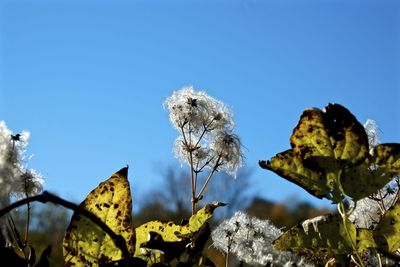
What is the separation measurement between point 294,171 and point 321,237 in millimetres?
95

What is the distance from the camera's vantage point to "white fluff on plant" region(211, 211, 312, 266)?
3.11ft

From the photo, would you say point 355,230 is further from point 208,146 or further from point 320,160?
point 208,146

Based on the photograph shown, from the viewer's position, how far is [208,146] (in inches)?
58.2

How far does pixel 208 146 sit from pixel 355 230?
776 millimetres

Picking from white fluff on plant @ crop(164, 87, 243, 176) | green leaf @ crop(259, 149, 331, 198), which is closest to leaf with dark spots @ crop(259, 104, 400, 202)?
green leaf @ crop(259, 149, 331, 198)

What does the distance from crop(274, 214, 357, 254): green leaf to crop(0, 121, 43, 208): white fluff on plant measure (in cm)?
30

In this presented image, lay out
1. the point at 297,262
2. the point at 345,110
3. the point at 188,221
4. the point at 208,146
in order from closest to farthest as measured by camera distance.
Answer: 1. the point at 345,110
2. the point at 188,221
3. the point at 297,262
4. the point at 208,146

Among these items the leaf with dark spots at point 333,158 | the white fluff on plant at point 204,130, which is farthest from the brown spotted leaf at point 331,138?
the white fluff on plant at point 204,130

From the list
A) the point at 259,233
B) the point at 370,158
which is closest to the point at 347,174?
the point at 370,158

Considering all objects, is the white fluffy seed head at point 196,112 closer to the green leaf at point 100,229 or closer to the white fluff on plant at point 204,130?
the white fluff on plant at point 204,130

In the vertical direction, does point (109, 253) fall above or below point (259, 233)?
below

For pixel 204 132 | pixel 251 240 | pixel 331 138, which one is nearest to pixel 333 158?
pixel 331 138

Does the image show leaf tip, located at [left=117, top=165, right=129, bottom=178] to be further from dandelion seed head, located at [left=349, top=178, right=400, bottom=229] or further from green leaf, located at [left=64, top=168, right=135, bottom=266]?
dandelion seed head, located at [left=349, top=178, right=400, bottom=229]

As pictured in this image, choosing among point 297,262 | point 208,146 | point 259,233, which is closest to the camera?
point 297,262
